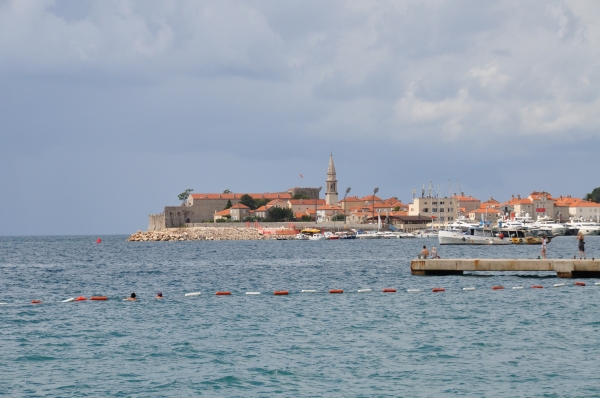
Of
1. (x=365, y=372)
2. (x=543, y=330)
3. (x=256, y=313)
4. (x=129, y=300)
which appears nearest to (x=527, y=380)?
(x=365, y=372)

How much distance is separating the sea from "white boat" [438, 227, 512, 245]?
6912 centimetres

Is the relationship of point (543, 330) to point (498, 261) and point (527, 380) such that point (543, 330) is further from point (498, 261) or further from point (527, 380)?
point (498, 261)

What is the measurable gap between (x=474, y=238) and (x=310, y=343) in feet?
305

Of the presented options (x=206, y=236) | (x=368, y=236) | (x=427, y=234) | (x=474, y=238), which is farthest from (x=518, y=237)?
(x=206, y=236)

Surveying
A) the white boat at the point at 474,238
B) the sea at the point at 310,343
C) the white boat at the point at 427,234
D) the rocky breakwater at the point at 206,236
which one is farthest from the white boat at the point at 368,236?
the sea at the point at 310,343

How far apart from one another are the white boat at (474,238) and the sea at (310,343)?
6912 centimetres

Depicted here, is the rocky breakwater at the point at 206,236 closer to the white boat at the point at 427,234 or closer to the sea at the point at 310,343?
the white boat at the point at 427,234

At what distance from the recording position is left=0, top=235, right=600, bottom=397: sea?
21594mm

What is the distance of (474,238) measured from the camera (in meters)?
117

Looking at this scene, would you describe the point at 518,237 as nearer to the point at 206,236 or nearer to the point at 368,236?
the point at 368,236

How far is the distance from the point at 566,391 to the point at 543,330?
27.8 ft

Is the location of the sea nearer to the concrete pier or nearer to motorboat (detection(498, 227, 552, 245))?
the concrete pier

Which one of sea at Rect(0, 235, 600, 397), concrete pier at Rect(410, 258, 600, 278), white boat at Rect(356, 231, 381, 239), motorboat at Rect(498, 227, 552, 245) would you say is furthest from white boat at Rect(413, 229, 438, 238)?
sea at Rect(0, 235, 600, 397)

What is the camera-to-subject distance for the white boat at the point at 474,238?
114 m
